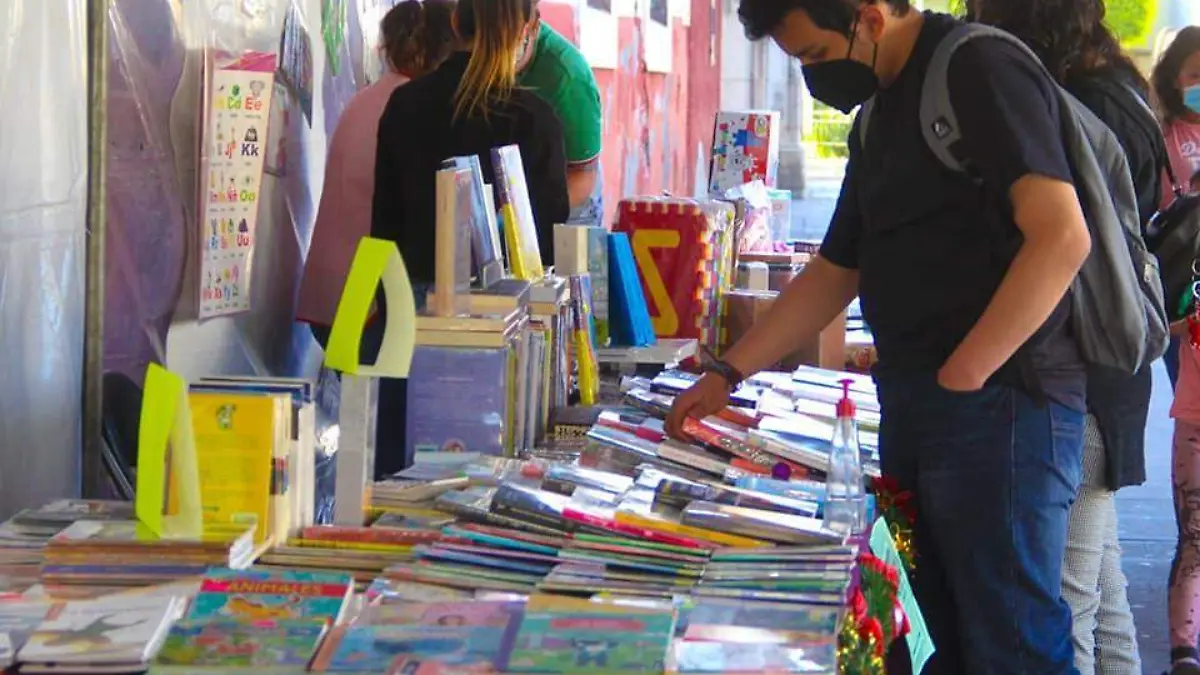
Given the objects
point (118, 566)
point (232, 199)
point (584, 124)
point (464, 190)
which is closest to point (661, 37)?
point (584, 124)

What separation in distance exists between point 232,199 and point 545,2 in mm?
3708

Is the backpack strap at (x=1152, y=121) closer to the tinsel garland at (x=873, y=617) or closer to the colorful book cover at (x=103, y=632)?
the tinsel garland at (x=873, y=617)

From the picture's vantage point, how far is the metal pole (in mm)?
2996

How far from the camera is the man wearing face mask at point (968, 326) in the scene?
8.09 ft

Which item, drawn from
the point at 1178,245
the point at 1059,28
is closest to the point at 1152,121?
the point at 1059,28

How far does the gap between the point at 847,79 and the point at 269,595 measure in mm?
1243

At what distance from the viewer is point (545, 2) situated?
24.0ft

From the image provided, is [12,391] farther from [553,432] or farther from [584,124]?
[584,124]

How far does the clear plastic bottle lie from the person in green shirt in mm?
1834

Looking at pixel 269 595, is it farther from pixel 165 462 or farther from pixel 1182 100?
pixel 1182 100

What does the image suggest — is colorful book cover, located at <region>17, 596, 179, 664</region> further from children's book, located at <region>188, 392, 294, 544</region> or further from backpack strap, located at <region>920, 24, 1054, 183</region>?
backpack strap, located at <region>920, 24, 1054, 183</region>

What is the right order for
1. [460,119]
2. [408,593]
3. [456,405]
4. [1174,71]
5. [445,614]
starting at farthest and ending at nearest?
[1174,71]
[460,119]
[456,405]
[408,593]
[445,614]

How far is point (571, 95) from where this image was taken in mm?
4445

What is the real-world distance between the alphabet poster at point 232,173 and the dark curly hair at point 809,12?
148 centimetres
